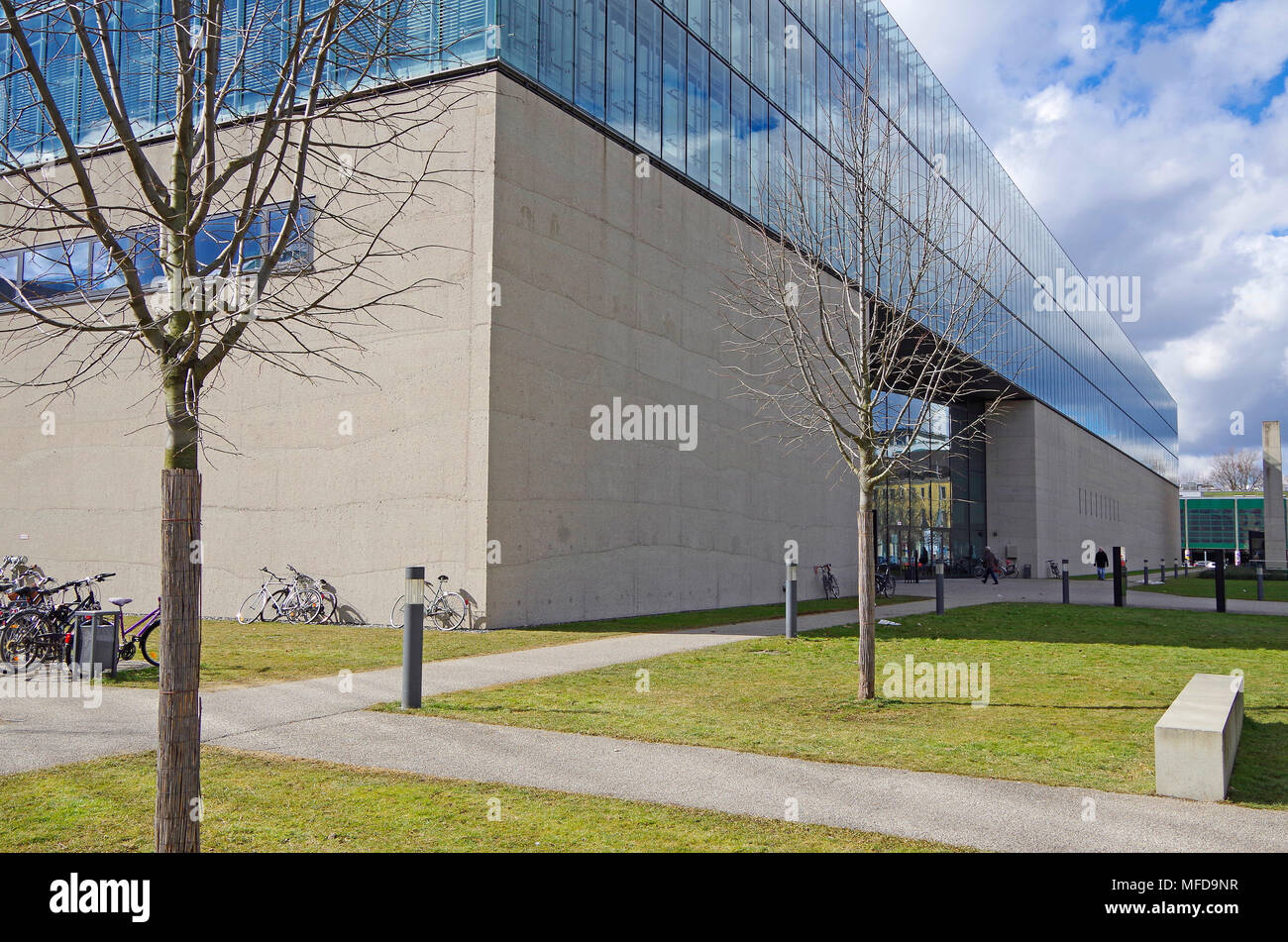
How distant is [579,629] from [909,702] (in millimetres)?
8495

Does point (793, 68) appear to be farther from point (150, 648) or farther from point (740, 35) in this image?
point (150, 648)

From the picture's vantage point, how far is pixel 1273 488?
6025cm

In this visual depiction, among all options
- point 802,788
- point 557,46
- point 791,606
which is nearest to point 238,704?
point 802,788

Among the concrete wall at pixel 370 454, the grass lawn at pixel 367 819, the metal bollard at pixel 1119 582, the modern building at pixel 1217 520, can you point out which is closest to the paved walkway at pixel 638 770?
the grass lawn at pixel 367 819

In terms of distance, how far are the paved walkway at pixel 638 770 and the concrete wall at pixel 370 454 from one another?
6.97 metres

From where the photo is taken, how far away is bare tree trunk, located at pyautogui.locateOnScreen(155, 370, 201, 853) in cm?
387

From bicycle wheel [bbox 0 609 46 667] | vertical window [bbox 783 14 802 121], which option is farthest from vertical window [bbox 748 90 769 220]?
bicycle wheel [bbox 0 609 46 667]

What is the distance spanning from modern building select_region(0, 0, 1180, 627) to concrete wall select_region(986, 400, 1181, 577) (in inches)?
Answer: 880

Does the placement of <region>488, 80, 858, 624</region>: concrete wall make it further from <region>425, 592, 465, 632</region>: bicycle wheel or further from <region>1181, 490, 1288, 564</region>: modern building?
<region>1181, 490, 1288, 564</region>: modern building

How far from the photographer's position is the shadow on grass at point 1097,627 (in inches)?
663

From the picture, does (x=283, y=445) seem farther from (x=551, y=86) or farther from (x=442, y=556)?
A: (x=551, y=86)

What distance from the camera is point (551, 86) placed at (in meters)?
19.2
